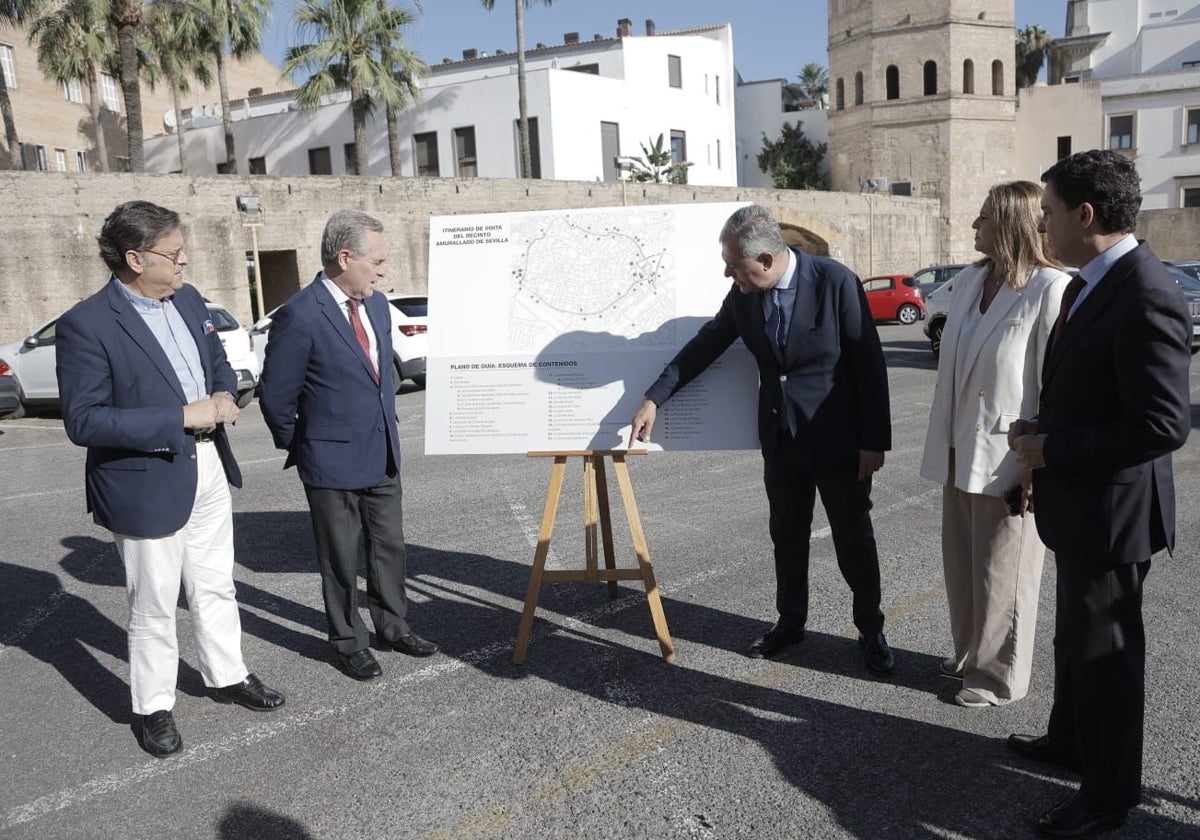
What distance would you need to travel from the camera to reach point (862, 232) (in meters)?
34.6

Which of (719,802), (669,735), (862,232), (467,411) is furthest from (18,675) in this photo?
(862,232)

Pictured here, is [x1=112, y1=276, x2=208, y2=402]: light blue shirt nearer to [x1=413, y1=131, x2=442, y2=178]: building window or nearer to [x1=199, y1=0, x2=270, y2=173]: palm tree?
[x1=199, y1=0, x2=270, y2=173]: palm tree

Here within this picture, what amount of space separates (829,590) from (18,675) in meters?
3.86

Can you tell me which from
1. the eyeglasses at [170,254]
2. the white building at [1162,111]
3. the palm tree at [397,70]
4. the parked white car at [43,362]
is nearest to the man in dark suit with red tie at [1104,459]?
the eyeglasses at [170,254]

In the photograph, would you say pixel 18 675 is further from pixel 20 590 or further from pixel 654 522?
pixel 654 522

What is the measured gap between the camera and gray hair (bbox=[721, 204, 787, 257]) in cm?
379

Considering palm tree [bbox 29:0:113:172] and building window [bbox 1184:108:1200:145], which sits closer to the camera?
palm tree [bbox 29:0:113:172]

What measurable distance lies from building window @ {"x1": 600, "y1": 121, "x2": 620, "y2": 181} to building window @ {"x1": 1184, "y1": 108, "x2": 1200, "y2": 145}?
27.4 meters

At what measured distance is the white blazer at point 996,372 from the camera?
3389 millimetres

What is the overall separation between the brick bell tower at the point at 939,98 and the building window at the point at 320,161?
866 inches

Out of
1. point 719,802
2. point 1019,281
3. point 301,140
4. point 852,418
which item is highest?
point 301,140

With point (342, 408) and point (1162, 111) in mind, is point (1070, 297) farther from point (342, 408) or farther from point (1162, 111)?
point (1162, 111)

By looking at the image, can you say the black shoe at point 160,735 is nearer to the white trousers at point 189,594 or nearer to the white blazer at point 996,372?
the white trousers at point 189,594

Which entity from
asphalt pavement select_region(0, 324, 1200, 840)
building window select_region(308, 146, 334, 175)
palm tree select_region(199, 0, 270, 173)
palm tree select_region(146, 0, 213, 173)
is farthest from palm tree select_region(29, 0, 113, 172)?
asphalt pavement select_region(0, 324, 1200, 840)
